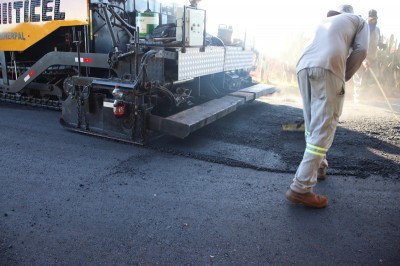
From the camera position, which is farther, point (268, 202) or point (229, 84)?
point (229, 84)

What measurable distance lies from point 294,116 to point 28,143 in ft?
16.3

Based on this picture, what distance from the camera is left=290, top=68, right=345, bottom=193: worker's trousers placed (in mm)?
3318

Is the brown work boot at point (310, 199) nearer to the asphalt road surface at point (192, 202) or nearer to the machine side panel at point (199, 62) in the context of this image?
the asphalt road surface at point (192, 202)

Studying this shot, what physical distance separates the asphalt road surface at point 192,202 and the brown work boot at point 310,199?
7 centimetres

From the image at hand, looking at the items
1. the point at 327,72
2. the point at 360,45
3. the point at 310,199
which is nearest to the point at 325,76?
the point at 327,72

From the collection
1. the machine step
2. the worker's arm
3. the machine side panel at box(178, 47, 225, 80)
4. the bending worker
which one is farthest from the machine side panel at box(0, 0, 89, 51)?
the worker's arm

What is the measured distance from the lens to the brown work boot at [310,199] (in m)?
3.37

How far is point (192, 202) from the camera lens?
348 cm

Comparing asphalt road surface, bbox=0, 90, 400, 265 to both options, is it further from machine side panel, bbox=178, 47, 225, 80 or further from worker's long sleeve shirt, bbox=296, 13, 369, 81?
worker's long sleeve shirt, bbox=296, 13, 369, 81

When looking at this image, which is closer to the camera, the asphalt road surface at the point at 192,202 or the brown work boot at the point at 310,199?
the asphalt road surface at the point at 192,202

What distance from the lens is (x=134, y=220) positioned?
123 inches

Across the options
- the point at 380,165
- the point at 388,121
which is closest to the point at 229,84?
the point at 388,121

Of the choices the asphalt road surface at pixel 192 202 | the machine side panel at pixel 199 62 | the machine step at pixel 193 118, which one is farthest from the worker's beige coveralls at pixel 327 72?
the machine side panel at pixel 199 62

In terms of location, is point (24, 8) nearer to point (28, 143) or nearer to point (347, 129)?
point (28, 143)
